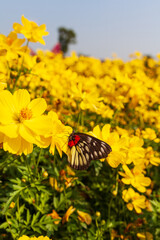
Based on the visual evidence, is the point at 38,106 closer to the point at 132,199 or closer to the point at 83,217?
the point at 83,217

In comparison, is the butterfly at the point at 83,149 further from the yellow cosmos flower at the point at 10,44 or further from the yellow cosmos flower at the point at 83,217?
the yellow cosmos flower at the point at 10,44

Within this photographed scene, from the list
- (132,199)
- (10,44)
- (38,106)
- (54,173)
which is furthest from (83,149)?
(10,44)

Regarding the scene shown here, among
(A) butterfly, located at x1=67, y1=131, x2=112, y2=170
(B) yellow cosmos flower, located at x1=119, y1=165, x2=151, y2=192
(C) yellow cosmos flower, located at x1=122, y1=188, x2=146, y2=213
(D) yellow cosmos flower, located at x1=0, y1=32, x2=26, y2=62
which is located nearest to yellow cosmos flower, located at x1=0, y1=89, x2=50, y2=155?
(A) butterfly, located at x1=67, y1=131, x2=112, y2=170

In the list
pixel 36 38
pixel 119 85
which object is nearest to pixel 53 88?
pixel 119 85

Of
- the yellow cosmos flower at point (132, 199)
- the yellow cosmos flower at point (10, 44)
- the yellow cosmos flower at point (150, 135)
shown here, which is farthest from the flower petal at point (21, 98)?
the yellow cosmos flower at point (150, 135)

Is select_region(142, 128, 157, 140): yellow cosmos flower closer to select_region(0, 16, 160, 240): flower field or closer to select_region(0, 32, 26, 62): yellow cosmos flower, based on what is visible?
select_region(0, 16, 160, 240): flower field
